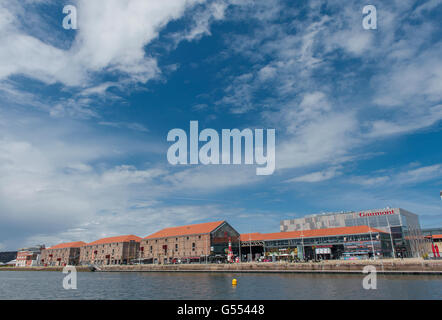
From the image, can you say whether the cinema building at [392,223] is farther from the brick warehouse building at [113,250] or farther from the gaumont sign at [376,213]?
the brick warehouse building at [113,250]

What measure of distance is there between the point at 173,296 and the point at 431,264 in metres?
57.4

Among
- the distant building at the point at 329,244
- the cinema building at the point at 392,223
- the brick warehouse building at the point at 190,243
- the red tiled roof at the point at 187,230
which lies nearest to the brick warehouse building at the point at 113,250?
the brick warehouse building at the point at 190,243

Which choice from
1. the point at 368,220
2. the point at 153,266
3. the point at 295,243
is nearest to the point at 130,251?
the point at 153,266

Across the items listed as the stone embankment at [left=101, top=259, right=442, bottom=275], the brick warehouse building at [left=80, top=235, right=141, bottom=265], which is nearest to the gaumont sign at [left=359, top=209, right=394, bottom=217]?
the stone embankment at [left=101, top=259, right=442, bottom=275]

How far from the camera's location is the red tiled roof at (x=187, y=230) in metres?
138

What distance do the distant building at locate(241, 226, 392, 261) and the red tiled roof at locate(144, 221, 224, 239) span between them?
2064cm

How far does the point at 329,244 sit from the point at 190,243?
205ft

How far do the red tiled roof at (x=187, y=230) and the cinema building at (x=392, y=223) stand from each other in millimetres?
62572

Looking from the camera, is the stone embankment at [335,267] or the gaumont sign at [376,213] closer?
the stone embankment at [335,267]

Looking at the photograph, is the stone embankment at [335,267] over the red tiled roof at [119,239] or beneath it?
beneath

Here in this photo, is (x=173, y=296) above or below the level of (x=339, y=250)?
below

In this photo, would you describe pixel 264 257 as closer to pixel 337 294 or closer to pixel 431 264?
pixel 431 264

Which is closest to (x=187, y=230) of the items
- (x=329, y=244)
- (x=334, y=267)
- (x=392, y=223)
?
(x=329, y=244)
